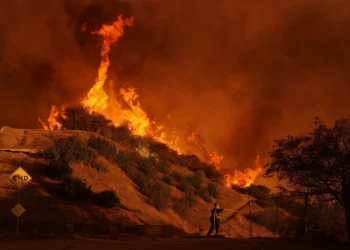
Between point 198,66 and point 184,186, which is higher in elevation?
point 198,66

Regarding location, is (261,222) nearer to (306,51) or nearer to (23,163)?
(23,163)

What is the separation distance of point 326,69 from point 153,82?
20519 millimetres

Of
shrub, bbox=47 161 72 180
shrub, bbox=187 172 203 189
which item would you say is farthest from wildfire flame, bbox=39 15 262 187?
shrub, bbox=47 161 72 180

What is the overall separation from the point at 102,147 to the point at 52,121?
17.1 metres

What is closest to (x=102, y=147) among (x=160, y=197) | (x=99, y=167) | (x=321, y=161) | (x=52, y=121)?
(x=99, y=167)

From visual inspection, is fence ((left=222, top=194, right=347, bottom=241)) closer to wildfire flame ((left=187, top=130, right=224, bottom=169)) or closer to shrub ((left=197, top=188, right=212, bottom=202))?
shrub ((left=197, top=188, right=212, bottom=202))

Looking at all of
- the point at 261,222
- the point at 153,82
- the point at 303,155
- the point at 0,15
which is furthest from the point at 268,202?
the point at 0,15

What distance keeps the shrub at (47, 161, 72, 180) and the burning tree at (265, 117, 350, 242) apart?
46.6 feet

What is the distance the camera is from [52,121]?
51.6 metres

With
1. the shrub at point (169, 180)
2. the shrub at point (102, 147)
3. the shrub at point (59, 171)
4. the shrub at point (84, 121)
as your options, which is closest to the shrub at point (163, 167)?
the shrub at point (169, 180)

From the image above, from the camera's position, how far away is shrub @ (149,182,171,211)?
107ft

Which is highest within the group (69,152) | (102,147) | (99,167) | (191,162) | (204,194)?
(191,162)

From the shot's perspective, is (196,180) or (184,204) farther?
(196,180)

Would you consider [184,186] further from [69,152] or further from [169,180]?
[69,152]
